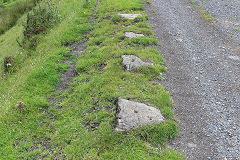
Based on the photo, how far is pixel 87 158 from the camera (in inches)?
188

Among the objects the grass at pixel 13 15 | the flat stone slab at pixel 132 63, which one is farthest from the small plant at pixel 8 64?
the grass at pixel 13 15

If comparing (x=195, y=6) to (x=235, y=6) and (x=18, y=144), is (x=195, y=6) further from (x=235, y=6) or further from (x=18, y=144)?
(x=18, y=144)

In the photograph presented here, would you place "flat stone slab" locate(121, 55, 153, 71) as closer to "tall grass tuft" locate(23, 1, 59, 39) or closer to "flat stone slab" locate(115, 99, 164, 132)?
→ "flat stone slab" locate(115, 99, 164, 132)

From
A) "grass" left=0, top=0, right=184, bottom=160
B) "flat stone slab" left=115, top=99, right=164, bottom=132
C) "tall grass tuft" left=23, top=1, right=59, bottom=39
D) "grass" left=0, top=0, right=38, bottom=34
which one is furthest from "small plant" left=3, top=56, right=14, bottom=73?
"grass" left=0, top=0, right=38, bottom=34

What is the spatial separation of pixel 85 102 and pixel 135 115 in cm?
175

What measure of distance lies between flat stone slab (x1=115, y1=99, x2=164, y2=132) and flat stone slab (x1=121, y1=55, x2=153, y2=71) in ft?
6.46

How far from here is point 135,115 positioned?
18.0 ft

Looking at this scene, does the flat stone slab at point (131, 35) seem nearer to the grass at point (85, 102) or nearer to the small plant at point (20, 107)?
the grass at point (85, 102)

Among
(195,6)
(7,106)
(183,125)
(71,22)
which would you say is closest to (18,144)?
(7,106)

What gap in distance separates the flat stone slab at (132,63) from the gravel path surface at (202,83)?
3.41 ft

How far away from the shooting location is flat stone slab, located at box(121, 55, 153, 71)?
7.58m

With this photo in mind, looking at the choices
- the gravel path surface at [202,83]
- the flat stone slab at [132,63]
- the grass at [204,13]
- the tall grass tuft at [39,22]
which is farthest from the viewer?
the grass at [204,13]

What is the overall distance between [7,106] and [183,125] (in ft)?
16.5

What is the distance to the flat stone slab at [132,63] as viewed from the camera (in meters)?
7.58
